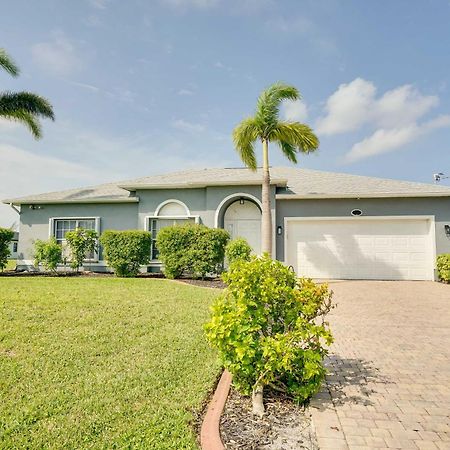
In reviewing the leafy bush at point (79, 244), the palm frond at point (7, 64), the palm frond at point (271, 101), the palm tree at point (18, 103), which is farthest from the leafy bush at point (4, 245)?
the palm frond at point (271, 101)

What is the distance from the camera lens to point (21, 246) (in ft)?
55.2

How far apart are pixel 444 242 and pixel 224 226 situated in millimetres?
9742

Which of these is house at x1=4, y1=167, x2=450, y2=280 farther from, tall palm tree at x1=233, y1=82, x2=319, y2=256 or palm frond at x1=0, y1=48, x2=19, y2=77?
palm frond at x1=0, y1=48, x2=19, y2=77

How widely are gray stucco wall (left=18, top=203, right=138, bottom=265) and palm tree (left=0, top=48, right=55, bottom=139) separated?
17.2 feet

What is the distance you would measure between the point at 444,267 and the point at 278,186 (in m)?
7.69

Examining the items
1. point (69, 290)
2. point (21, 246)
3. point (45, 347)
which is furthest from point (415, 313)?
point (21, 246)

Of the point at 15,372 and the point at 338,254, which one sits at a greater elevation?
the point at 338,254

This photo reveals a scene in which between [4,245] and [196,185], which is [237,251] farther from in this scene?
[4,245]

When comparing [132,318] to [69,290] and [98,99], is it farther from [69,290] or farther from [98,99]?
[98,99]

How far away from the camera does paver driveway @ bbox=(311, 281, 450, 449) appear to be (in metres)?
2.78

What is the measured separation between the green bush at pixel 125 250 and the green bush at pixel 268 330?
10.4 m

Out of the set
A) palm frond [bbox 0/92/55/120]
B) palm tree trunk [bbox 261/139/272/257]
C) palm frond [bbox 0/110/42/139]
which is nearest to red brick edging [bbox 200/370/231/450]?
palm tree trunk [bbox 261/139/272/257]

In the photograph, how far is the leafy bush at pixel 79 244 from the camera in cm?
1452

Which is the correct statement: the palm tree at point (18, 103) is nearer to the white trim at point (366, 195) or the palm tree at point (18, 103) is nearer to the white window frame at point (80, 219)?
the white window frame at point (80, 219)
